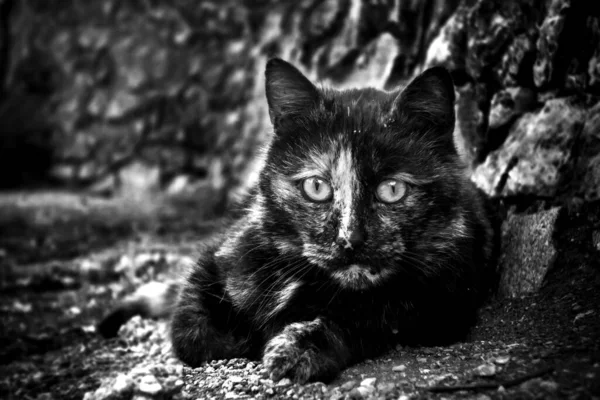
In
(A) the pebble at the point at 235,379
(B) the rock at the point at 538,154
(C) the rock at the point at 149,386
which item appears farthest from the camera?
(B) the rock at the point at 538,154

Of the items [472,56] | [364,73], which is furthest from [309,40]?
[472,56]

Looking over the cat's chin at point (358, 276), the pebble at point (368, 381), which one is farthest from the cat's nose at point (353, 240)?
the pebble at point (368, 381)

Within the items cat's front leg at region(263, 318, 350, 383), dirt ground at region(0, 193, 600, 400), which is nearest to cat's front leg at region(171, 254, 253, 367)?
dirt ground at region(0, 193, 600, 400)

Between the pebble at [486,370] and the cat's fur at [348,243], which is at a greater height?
the cat's fur at [348,243]

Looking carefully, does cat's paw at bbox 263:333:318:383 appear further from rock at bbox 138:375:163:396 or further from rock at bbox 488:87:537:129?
rock at bbox 488:87:537:129

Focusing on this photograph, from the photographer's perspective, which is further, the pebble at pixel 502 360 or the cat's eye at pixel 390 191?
the cat's eye at pixel 390 191

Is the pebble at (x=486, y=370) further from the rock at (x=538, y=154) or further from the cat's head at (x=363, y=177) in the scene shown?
the rock at (x=538, y=154)

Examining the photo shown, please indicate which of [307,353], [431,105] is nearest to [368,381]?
[307,353]

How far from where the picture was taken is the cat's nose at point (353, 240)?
2.88 metres

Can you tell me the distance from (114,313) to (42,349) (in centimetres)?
62

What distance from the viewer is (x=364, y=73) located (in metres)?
5.73

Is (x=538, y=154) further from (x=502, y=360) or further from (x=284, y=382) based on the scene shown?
(x=284, y=382)

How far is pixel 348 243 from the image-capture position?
2.88 meters

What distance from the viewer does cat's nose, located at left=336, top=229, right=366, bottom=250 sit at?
2.88m
